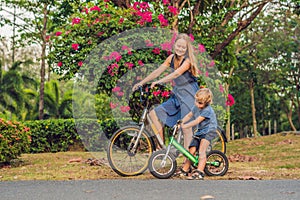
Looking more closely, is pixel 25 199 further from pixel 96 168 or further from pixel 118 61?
pixel 118 61

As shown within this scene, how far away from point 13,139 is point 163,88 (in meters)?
3.00

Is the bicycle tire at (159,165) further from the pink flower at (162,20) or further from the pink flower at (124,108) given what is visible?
the pink flower at (162,20)

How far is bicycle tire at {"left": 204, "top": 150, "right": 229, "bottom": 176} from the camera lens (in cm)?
639

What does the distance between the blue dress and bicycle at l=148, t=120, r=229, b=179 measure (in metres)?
0.14

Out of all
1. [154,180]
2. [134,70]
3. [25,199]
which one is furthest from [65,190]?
[134,70]

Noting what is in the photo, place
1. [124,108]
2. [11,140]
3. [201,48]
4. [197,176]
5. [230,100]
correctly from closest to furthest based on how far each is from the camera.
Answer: [197,176], [11,140], [124,108], [201,48], [230,100]

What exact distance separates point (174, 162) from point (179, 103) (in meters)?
0.78

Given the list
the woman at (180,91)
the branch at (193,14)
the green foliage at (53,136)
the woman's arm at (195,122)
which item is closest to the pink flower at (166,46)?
the branch at (193,14)

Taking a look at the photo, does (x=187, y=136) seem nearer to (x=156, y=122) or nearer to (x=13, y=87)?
(x=156, y=122)

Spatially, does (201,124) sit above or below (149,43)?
below

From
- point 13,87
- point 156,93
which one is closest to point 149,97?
point 156,93

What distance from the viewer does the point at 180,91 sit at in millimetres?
6418

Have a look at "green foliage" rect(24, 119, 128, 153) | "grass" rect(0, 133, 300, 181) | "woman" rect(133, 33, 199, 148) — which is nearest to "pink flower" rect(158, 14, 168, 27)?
"grass" rect(0, 133, 300, 181)

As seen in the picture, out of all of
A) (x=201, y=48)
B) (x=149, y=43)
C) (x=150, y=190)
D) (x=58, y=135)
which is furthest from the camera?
(x=58, y=135)
